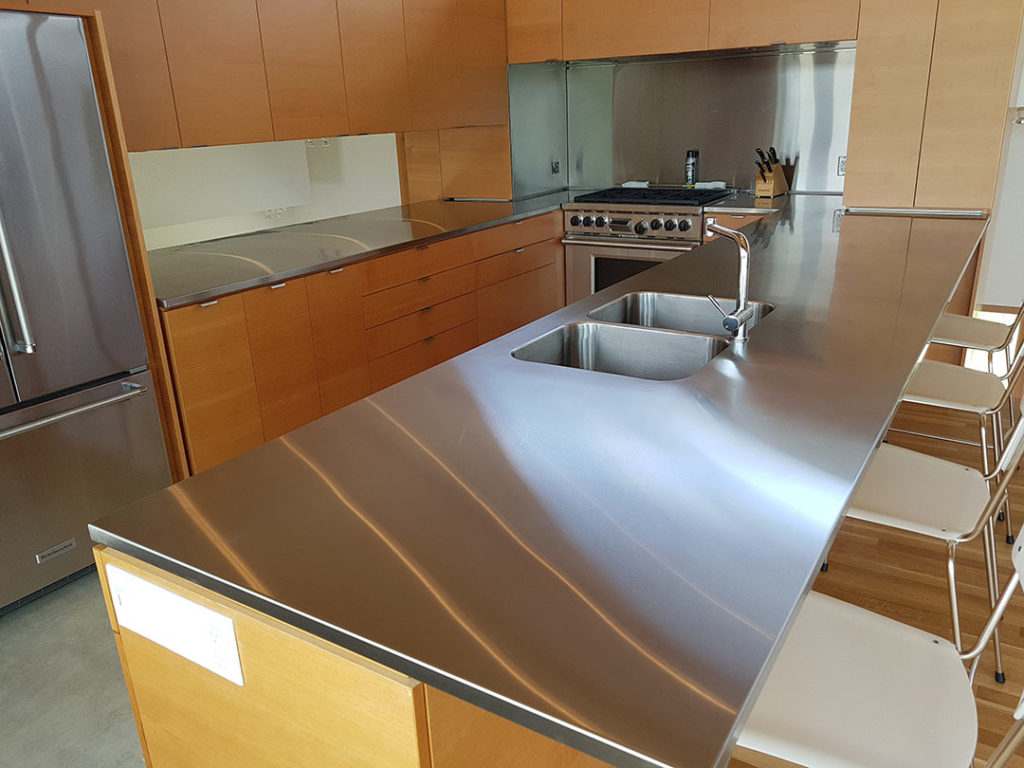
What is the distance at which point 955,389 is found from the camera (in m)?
2.39

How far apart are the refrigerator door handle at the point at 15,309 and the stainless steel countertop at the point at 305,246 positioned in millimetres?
390

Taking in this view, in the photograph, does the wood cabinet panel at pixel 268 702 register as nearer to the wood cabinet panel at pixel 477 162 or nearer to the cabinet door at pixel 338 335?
the cabinet door at pixel 338 335

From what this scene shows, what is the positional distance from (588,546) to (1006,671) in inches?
59.8

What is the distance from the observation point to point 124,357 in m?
2.45

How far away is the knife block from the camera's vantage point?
4.07 m

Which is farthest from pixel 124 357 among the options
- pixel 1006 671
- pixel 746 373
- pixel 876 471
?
pixel 1006 671

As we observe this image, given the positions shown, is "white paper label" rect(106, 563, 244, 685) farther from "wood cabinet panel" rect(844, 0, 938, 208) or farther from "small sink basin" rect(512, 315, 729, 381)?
"wood cabinet panel" rect(844, 0, 938, 208)

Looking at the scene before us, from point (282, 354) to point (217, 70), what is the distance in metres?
1.04

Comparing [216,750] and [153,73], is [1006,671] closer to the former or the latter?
[216,750]

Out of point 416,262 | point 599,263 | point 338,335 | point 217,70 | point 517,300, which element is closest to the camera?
point 217,70

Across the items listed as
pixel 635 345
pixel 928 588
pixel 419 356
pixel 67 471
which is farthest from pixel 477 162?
Result: pixel 928 588

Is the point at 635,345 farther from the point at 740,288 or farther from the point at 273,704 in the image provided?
the point at 273,704

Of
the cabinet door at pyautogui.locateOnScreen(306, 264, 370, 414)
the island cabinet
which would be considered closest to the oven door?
the cabinet door at pyautogui.locateOnScreen(306, 264, 370, 414)

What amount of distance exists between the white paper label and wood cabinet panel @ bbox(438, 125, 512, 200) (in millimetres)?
3615
